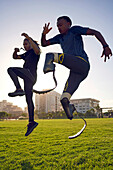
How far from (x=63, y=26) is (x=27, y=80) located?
53.9 inches

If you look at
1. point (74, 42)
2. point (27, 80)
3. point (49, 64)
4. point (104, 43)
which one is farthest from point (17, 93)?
point (104, 43)

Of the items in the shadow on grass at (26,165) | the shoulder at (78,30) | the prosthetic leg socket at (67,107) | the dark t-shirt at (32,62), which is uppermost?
the shoulder at (78,30)

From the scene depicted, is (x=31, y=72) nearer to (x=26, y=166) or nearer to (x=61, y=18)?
(x=61, y=18)

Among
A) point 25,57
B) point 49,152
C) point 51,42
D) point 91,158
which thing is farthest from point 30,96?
point 91,158

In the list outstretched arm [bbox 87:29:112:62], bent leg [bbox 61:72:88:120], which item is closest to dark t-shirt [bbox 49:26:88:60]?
outstretched arm [bbox 87:29:112:62]

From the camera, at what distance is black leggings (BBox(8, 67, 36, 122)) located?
3.05 meters

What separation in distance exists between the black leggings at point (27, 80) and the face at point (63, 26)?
3.47 feet

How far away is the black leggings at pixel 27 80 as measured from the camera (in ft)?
10.0

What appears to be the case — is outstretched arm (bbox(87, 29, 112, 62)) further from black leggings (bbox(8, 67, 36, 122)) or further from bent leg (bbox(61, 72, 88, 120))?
black leggings (bbox(8, 67, 36, 122))

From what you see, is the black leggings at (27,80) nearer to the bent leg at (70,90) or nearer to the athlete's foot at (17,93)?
the athlete's foot at (17,93)

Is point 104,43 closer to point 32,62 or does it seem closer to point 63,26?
point 63,26

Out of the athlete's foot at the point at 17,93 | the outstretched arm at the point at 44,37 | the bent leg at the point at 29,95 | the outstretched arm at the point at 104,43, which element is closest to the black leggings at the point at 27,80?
the bent leg at the point at 29,95

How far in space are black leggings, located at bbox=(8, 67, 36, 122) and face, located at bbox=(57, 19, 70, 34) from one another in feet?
3.47

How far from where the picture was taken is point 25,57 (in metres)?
3.46
